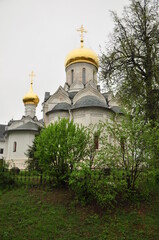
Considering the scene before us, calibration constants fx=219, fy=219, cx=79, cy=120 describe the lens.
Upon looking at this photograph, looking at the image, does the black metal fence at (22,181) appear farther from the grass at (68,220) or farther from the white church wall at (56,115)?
the white church wall at (56,115)

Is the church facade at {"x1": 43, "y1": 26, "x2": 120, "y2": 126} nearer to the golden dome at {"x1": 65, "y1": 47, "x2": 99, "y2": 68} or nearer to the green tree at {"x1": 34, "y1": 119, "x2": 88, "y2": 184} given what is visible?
the golden dome at {"x1": 65, "y1": 47, "x2": 99, "y2": 68}

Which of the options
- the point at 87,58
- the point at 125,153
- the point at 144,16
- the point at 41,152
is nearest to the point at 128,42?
the point at 144,16

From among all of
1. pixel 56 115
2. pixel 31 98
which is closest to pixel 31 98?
pixel 31 98

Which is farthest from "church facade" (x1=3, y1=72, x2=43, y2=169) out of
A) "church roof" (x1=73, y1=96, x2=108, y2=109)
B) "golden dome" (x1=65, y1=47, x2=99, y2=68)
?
"golden dome" (x1=65, y1=47, x2=99, y2=68)

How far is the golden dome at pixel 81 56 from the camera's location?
23.4 m

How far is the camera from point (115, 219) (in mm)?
7379

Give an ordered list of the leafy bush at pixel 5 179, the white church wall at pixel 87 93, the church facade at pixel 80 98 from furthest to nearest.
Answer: the white church wall at pixel 87 93
the church facade at pixel 80 98
the leafy bush at pixel 5 179

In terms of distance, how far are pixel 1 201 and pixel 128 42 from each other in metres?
9.87

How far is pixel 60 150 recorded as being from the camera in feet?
30.3

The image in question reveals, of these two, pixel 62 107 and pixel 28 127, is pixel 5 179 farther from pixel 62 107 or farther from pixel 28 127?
pixel 28 127

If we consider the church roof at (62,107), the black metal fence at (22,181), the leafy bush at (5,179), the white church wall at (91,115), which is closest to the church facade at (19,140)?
the church roof at (62,107)

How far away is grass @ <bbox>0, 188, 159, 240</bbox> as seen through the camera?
661 cm

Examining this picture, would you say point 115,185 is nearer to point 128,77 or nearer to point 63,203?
point 63,203

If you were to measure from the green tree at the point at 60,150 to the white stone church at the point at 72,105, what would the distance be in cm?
608
